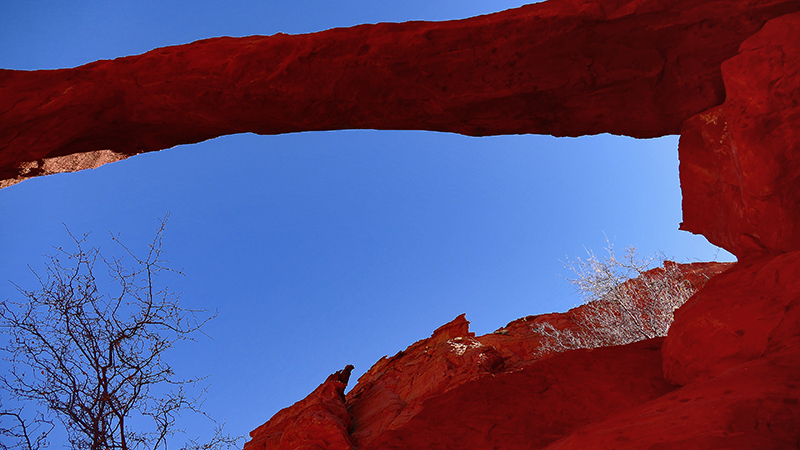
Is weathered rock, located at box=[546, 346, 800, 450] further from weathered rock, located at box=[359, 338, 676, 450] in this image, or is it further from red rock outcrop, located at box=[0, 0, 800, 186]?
red rock outcrop, located at box=[0, 0, 800, 186]

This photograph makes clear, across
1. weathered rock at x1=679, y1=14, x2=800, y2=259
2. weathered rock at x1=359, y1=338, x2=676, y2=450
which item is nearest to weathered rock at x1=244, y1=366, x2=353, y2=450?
weathered rock at x1=359, y1=338, x2=676, y2=450

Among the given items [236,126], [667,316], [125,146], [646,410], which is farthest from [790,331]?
[125,146]

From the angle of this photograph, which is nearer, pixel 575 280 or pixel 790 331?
pixel 790 331

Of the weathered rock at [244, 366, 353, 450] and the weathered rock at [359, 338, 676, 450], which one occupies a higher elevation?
the weathered rock at [244, 366, 353, 450]

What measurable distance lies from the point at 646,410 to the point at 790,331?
48.7 inches

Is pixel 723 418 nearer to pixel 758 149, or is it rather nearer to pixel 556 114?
pixel 758 149

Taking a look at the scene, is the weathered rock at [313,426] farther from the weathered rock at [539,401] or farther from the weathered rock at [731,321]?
the weathered rock at [731,321]

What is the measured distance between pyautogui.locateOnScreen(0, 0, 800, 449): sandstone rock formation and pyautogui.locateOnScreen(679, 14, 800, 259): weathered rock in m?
0.02

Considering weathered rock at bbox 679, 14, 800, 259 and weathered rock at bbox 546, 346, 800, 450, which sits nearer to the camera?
weathered rock at bbox 546, 346, 800, 450

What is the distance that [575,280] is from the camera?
42.0 ft

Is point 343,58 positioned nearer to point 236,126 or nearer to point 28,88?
point 236,126

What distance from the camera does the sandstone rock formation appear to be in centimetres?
396

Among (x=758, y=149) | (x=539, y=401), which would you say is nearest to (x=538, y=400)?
(x=539, y=401)

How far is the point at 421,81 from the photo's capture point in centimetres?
651
